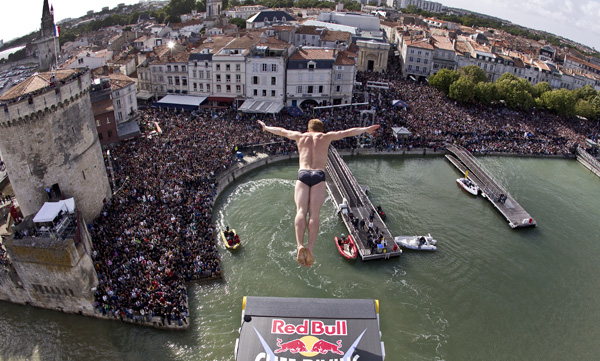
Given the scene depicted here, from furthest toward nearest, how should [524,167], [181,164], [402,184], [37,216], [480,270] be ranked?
1. [524,167]
2. [402,184]
3. [181,164]
4. [480,270]
5. [37,216]

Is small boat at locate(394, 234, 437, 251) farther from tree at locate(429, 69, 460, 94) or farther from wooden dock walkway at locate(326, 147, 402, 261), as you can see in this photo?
tree at locate(429, 69, 460, 94)

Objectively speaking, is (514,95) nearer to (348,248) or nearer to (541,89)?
(541,89)

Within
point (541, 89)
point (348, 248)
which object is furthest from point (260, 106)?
point (541, 89)

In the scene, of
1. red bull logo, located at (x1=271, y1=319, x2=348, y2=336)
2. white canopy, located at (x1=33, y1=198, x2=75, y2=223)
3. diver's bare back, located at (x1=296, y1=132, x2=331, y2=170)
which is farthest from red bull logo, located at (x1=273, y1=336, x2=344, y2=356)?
white canopy, located at (x1=33, y1=198, x2=75, y2=223)

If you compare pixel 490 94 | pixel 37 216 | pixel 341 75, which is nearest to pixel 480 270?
pixel 37 216

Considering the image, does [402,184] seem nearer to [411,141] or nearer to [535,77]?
[411,141]

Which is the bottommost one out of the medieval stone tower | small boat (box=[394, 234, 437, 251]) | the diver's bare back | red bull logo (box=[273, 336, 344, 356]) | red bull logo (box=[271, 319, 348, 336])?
small boat (box=[394, 234, 437, 251])
